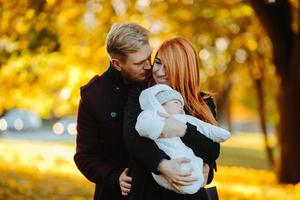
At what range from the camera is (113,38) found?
339 centimetres

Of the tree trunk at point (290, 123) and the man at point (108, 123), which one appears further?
the tree trunk at point (290, 123)

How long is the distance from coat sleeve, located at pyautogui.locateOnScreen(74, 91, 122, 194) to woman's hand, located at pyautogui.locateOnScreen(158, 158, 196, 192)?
54 cm

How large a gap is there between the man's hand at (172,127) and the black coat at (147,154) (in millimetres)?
39

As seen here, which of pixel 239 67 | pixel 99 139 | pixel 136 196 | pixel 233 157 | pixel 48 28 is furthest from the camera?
pixel 233 157

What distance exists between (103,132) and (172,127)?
676 mm

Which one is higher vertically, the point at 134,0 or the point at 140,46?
the point at 134,0

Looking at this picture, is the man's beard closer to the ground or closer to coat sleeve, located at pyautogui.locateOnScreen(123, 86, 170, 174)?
coat sleeve, located at pyautogui.locateOnScreen(123, 86, 170, 174)

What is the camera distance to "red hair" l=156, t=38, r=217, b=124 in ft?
10.3

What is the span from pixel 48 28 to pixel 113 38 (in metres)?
7.09

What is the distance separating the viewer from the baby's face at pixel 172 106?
122 inches

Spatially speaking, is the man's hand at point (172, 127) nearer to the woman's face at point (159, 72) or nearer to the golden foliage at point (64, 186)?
the woman's face at point (159, 72)

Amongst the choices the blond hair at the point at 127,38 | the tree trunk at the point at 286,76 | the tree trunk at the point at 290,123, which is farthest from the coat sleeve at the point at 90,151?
the tree trunk at the point at 290,123

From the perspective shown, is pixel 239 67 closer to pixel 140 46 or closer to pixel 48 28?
pixel 48 28

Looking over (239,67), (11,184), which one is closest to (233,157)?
(239,67)
